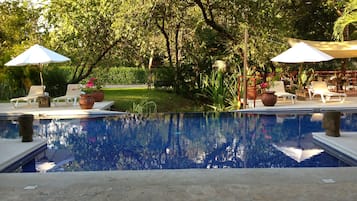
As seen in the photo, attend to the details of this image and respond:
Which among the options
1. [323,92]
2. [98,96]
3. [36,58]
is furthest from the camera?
[98,96]

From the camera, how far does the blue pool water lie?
6.92 metres

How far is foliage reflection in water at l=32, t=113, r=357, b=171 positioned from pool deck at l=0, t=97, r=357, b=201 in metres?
1.18

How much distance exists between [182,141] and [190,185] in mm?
4127

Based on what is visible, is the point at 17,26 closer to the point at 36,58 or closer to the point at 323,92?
the point at 36,58

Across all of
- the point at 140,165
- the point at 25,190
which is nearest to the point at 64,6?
the point at 140,165

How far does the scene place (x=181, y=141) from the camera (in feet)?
29.2

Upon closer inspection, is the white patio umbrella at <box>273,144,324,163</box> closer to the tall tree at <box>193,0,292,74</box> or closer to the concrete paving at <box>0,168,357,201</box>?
the concrete paving at <box>0,168,357,201</box>

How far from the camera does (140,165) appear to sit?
6.82 metres

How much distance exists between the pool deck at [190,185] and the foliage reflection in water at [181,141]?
3.87 ft

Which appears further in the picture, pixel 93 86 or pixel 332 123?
pixel 93 86

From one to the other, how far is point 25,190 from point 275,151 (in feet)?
15.9

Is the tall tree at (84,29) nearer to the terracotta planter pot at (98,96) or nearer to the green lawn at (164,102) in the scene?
the green lawn at (164,102)

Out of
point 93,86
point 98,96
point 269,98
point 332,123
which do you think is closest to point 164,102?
point 98,96

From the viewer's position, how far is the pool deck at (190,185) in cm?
438
